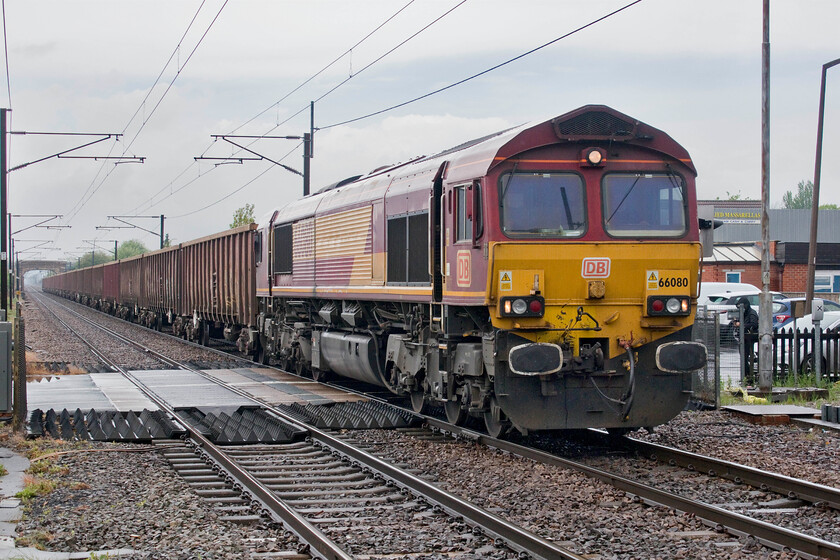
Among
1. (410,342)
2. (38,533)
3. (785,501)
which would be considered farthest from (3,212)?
(785,501)

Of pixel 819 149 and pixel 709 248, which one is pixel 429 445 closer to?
pixel 709 248

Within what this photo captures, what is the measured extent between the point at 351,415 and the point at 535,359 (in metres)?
4.11

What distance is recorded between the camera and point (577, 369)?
1026 centimetres

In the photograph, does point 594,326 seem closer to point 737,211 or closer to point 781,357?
point 781,357

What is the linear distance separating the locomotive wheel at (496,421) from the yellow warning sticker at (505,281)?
1302 mm

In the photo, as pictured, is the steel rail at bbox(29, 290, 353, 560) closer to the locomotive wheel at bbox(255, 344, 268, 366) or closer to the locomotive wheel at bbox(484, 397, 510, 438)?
the locomotive wheel at bbox(484, 397, 510, 438)

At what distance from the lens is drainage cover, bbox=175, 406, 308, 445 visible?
11.7 m

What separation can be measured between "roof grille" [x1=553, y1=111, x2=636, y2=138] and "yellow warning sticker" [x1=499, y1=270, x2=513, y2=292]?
5.51ft

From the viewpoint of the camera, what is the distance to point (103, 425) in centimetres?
1233

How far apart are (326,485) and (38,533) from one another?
274cm

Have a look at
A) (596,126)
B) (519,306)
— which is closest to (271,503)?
(519,306)

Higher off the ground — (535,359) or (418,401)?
(535,359)

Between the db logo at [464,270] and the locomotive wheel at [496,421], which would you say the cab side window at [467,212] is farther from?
the locomotive wheel at [496,421]

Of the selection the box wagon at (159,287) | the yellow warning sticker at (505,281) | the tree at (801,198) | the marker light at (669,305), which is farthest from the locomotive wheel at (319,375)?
the tree at (801,198)
